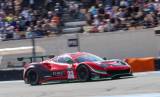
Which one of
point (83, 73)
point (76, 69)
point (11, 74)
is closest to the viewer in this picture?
point (83, 73)

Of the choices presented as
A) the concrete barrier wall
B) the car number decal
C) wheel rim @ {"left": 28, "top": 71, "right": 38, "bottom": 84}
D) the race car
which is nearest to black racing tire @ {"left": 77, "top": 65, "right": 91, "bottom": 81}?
the race car

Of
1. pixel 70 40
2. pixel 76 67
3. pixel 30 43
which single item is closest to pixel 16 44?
pixel 30 43

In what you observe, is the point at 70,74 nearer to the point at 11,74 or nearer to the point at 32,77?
the point at 32,77

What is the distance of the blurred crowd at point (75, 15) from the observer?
25134mm

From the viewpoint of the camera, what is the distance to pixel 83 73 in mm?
18797

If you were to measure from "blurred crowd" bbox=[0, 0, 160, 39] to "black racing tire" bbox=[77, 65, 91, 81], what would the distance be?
6898 millimetres

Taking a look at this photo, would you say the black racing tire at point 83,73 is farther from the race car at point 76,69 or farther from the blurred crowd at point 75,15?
the blurred crowd at point 75,15

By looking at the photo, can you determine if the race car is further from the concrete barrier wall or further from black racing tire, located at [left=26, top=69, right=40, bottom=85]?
the concrete barrier wall

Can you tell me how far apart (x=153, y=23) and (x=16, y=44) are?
7.73 metres

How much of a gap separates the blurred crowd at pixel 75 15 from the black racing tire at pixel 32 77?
6453 millimetres

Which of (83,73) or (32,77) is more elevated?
(83,73)

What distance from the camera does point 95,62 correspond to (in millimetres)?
18781

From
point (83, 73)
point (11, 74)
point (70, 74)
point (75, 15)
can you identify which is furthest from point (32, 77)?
point (75, 15)

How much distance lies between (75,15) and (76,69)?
9.53m
